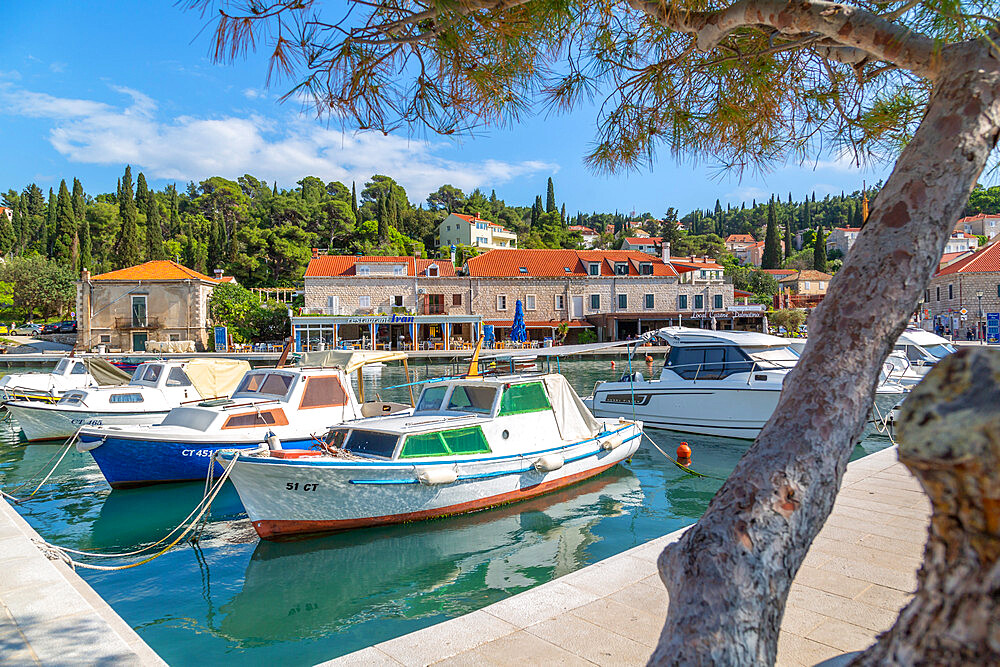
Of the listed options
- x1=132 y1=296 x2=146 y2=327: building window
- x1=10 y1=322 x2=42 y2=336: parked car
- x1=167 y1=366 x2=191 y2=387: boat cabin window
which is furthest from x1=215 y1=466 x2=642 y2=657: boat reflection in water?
x1=10 y1=322 x2=42 y2=336: parked car

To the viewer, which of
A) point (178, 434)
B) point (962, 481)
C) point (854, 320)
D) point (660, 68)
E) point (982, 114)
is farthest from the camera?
point (178, 434)

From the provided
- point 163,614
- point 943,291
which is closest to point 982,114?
point 163,614

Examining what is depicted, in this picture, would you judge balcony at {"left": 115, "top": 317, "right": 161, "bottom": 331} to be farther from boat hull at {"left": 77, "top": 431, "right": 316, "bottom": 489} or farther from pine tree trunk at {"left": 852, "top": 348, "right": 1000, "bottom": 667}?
pine tree trunk at {"left": 852, "top": 348, "right": 1000, "bottom": 667}

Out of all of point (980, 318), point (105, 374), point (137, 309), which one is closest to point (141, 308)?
point (137, 309)

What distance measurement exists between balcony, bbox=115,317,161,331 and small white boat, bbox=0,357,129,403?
31833 millimetres

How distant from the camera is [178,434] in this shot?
11.4 metres

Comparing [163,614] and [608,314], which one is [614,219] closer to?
[608,314]

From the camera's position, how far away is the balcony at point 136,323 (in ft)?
158

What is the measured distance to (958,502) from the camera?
1.22 metres

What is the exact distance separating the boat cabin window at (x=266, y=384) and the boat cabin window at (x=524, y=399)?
5.09m

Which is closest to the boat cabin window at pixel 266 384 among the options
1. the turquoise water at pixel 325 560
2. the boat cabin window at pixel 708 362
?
the turquoise water at pixel 325 560

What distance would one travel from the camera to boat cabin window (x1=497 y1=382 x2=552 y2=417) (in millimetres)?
10454

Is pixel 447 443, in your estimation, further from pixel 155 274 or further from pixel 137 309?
pixel 137 309

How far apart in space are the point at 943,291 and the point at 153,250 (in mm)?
77446
